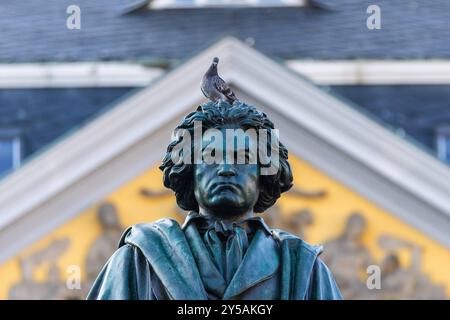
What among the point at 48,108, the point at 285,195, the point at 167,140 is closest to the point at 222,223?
the point at 285,195

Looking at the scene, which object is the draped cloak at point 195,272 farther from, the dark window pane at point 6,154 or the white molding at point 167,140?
the dark window pane at point 6,154

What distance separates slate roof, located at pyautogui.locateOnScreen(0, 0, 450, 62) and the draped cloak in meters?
19.5

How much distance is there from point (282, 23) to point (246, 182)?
20690 mm

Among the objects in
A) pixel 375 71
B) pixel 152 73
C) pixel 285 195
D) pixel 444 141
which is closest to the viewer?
pixel 285 195

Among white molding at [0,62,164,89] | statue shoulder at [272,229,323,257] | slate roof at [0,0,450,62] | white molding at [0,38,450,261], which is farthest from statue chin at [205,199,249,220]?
slate roof at [0,0,450,62]

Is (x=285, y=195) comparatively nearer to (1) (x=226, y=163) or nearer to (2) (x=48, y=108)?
(2) (x=48, y=108)

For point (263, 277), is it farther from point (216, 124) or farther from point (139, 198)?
point (139, 198)

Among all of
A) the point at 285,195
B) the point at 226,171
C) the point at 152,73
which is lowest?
the point at 285,195

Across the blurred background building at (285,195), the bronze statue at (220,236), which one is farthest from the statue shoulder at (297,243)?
the blurred background building at (285,195)

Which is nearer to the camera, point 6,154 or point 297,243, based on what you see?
point 297,243

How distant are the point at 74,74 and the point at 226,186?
19.8m

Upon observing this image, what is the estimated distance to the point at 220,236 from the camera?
6.90 metres

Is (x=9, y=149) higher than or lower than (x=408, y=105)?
lower

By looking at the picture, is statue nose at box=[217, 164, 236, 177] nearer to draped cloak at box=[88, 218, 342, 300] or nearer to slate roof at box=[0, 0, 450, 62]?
draped cloak at box=[88, 218, 342, 300]
